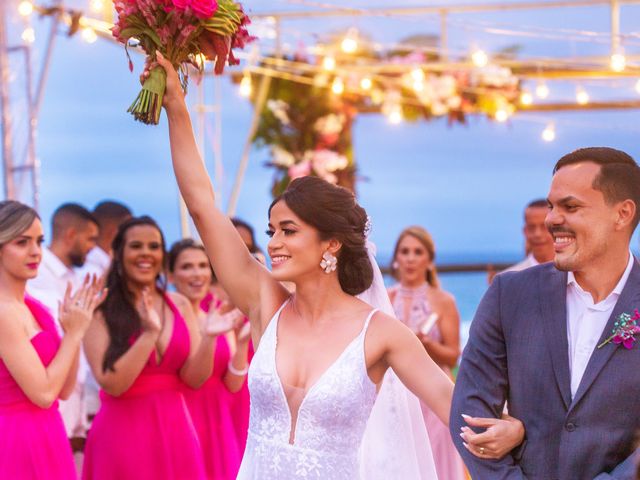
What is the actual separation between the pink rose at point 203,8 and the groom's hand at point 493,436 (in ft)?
4.78

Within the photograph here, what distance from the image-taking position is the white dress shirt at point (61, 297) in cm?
586

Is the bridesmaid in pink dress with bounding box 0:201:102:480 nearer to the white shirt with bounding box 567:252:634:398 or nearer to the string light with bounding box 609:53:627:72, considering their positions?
the white shirt with bounding box 567:252:634:398

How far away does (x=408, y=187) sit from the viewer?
1967 centimetres

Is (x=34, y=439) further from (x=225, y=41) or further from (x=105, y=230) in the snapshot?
(x=105, y=230)

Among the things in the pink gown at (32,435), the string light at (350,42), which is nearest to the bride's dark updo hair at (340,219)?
the pink gown at (32,435)

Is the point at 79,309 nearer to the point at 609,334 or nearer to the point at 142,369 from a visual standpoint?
the point at 142,369

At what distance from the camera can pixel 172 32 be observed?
3398mm

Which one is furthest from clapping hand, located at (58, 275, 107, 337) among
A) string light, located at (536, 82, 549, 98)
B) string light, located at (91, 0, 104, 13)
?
string light, located at (536, 82, 549, 98)

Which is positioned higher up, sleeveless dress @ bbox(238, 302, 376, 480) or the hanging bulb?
the hanging bulb

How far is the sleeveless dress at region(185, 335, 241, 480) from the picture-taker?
594 centimetres

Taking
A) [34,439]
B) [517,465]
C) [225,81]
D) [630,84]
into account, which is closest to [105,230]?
[34,439]

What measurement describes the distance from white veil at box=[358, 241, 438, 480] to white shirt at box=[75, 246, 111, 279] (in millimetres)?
3720

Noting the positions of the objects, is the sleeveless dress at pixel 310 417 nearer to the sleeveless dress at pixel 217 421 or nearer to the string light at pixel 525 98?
the sleeveless dress at pixel 217 421

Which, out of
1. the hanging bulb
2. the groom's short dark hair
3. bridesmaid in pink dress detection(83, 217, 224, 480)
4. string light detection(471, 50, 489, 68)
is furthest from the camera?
the hanging bulb
